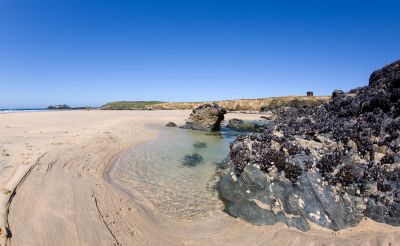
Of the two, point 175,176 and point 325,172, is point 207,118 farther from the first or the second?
point 325,172

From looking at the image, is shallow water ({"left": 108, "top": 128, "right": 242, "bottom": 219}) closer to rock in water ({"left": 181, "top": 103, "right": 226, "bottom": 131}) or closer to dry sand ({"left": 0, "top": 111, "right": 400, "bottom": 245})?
dry sand ({"left": 0, "top": 111, "right": 400, "bottom": 245})

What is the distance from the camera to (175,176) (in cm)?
1131

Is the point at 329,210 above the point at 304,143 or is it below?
below

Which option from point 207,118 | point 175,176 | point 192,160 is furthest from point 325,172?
point 207,118

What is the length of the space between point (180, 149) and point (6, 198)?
10.4 metres

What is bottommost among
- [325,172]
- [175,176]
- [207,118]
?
[175,176]

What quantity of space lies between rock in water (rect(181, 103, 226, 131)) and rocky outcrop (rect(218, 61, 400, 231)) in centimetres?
1921

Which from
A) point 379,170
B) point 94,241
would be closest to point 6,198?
point 94,241

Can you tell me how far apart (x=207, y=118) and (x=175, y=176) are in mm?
17694

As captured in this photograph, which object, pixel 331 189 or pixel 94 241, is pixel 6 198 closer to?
pixel 94 241

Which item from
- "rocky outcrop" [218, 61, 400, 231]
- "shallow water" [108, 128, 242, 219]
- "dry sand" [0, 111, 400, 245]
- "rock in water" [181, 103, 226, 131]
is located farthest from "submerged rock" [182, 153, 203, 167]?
"rock in water" [181, 103, 226, 131]

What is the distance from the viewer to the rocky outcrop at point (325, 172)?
6090 millimetres

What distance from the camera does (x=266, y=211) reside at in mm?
6828

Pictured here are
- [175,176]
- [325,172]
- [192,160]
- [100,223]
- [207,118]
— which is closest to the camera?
[325,172]
